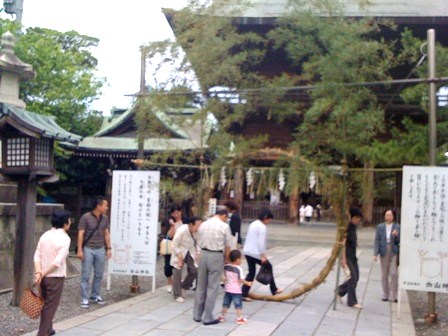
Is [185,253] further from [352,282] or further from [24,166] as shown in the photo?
[24,166]

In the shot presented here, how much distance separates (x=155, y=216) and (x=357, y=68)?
175 inches

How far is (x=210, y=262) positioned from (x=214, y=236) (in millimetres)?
364

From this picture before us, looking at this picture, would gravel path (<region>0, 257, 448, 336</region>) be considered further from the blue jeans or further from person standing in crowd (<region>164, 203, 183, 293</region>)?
person standing in crowd (<region>164, 203, 183, 293</region>)

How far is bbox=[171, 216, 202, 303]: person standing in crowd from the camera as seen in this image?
11000 mm

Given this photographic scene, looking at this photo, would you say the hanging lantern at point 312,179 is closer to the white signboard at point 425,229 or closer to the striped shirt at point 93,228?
the white signboard at point 425,229

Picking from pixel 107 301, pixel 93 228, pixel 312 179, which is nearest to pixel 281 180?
pixel 312 179

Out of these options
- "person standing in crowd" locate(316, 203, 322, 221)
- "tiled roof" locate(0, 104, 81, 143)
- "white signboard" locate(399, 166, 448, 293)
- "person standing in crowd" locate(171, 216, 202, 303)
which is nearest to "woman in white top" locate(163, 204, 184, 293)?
"person standing in crowd" locate(171, 216, 202, 303)

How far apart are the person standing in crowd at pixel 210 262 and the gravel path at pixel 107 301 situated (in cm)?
201

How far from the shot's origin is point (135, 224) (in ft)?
39.4

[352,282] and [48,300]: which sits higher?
[48,300]

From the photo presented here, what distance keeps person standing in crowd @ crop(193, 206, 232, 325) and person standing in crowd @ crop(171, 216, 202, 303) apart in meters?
1.74

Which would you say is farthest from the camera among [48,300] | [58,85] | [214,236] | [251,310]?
[58,85]

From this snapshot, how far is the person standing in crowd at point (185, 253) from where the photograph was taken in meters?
11.0

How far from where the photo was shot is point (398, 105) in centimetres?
1520
